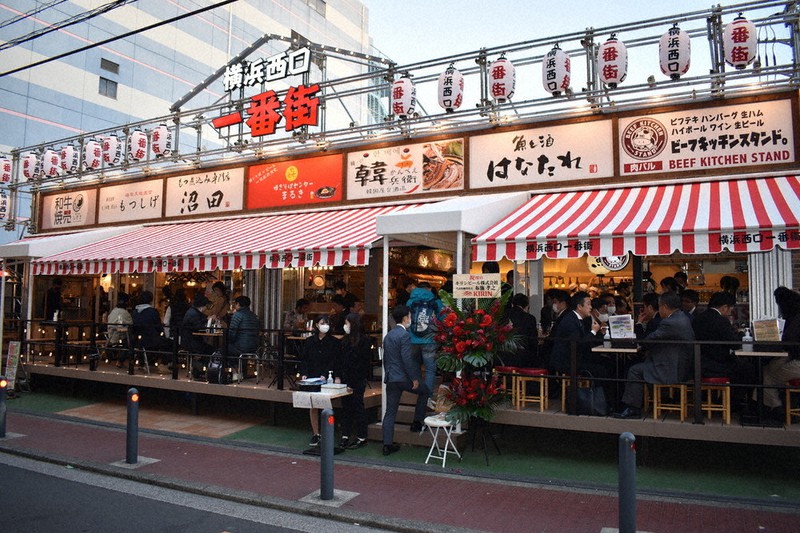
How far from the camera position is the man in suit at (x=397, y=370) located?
26.1ft

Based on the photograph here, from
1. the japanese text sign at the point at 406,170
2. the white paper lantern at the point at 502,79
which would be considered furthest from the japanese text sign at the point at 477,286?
the white paper lantern at the point at 502,79

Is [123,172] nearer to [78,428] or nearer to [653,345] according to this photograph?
[78,428]

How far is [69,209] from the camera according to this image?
58.9ft

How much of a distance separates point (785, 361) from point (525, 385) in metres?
3.15

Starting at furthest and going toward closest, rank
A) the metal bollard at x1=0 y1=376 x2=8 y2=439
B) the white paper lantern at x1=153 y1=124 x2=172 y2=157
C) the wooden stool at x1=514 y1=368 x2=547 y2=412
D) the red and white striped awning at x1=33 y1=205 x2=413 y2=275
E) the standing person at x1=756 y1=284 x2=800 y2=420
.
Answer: the white paper lantern at x1=153 y1=124 x2=172 y2=157, the red and white striped awning at x1=33 y1=205 x2=413 y2=275, the metal bollard at x1=0 y1=376 x2=8 y2=439, the wooden stool at x1=514 y1=368 x2=547 y2=412, the standing person at x1=756 y1=284 x2=800 y2=420

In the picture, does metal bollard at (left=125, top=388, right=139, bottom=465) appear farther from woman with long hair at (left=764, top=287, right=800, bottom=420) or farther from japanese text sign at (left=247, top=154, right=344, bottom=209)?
woman with long hair at (left=764, top=287, right=800, bottom=420)

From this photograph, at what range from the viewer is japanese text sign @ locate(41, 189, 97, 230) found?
1738 cm

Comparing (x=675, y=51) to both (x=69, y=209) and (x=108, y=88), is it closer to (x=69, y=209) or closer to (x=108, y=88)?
(x=69, y=209)

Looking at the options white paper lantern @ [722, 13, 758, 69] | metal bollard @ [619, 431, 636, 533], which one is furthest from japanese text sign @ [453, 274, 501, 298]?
white paper lantern @ [722, 13, 758, 69]

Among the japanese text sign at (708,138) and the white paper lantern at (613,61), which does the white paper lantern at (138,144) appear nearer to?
the white paper lantern at (613,61)

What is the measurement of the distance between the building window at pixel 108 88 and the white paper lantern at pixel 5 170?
1076 cm

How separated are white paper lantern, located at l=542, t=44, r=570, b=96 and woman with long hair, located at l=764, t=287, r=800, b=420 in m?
4.77

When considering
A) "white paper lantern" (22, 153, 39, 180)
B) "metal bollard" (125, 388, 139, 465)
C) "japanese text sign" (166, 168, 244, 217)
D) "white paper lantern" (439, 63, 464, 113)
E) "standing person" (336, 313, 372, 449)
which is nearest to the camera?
"metal bollard" (125, 388, 139, 465)

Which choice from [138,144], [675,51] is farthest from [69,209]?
[675,51]
